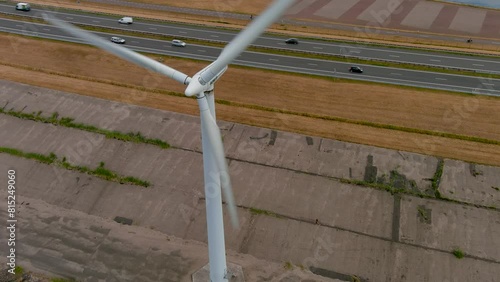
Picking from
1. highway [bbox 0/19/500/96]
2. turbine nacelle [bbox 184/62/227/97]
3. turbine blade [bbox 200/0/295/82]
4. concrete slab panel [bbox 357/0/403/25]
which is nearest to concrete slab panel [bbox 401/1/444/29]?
concrete slab panel [bbox 357/0/403/25]

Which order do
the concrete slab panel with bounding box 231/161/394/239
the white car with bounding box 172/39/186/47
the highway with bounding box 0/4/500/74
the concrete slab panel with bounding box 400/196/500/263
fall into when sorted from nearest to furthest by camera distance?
the concrete slab panel with bounding box 400/196/500/263, the concrete slab panel with bounding box 231/161/394/239, the highway with bounding box 0/4/500/74, the white car with bounding box 172/39/186/47

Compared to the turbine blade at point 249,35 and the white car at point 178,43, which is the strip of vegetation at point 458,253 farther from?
the white car at point 178,43

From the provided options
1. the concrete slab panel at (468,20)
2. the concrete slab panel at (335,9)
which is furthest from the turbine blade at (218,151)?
the concrete slab panel at (468,20)

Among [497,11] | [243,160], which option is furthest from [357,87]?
[497,11]

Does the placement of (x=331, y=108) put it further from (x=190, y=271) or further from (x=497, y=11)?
(x=497, y=11)

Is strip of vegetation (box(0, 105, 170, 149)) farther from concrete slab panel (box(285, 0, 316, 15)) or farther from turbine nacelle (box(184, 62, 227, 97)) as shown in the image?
concrete slab panel (box(285, 0, 316, 15))

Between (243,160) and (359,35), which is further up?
(359,35)
